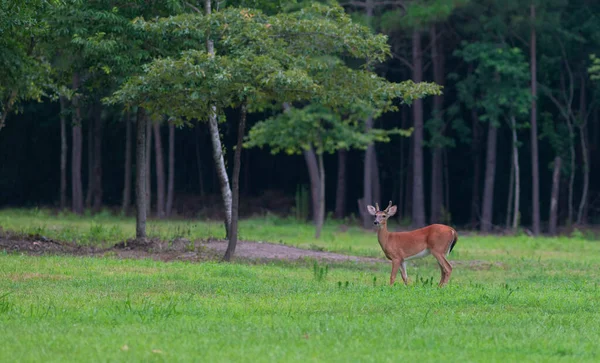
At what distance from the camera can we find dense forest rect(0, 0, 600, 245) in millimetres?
18406

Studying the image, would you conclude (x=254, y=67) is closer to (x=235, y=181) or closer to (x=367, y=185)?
(x=235, y=181)

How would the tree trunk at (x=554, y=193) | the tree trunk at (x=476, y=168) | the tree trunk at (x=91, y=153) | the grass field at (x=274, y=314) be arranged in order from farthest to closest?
the tree trunk at (x=91, y=153)
the tree trunk at (x=476, y=168)
the tree trunk at (x=554, y=193)
the grass field at (x=274, y=314)

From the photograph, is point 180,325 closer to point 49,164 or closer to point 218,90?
point 218,90

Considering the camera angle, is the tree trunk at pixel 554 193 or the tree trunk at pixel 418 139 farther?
the tree trunk at pixel 554 193

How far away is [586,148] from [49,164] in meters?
26.2

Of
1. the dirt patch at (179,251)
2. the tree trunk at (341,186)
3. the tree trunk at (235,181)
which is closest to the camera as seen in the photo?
the tree trunk at (235,181)

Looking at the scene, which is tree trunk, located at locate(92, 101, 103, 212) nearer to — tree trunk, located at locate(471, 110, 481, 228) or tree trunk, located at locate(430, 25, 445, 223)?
tree trunk, located at locate(430, 25, 445, 223)

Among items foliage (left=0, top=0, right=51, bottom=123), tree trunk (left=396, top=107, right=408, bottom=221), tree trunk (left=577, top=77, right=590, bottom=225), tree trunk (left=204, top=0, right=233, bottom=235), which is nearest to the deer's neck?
tree trunk (left=204, top=0, right=233, bottom=235)

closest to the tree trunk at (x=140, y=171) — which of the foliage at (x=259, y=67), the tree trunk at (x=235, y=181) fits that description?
the foliage at (x=259, y=67)

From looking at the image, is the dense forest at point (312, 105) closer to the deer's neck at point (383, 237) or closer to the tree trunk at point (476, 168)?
the tree trunk at point (476, 168)

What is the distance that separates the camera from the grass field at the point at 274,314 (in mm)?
9086

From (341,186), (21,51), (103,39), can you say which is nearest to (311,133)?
(21,51)

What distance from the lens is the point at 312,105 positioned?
99.3 feet

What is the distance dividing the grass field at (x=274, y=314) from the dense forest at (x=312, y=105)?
3.57 metres
